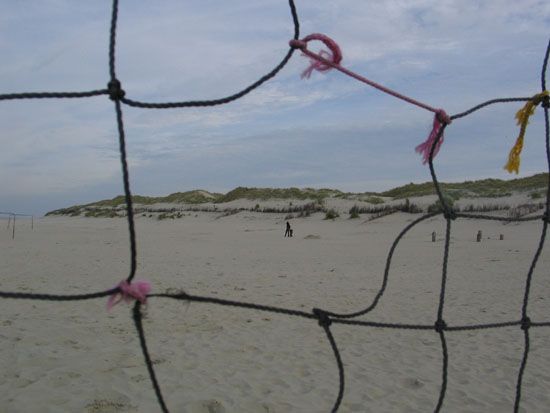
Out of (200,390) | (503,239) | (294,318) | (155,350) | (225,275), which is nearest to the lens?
(200,390)

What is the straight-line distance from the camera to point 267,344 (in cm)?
463

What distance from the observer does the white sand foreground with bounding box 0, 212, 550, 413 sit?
343 cm

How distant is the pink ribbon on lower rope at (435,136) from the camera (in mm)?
2324

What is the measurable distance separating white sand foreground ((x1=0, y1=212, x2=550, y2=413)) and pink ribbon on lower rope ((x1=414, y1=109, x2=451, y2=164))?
122 cm

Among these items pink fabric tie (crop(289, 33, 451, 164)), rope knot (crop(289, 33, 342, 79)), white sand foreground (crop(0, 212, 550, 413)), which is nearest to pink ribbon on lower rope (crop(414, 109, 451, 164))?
pink fabric tie (crop(289, 33, 451, 164))

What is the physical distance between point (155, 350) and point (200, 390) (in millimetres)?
960

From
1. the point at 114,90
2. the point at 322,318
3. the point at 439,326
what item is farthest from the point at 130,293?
the point at 439,326

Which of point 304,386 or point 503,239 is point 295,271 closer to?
point 304,386

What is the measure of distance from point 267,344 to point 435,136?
2.77m

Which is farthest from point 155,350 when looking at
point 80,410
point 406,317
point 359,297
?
point 359,297

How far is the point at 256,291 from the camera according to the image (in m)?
7.20

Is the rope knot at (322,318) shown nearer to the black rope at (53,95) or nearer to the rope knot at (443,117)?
the rope knot at (443,117)

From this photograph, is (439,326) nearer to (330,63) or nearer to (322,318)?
(322,318)

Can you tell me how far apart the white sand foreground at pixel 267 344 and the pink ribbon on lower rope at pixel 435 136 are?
122 cm
